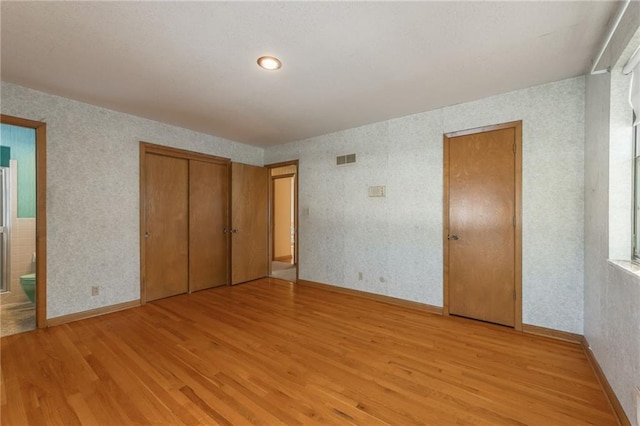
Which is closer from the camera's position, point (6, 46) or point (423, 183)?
point (6, 46)

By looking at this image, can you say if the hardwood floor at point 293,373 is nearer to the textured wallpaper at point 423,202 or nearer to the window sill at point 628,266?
the textured wallpaper at point 423,202

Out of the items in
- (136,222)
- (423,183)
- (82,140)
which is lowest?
(136,222)

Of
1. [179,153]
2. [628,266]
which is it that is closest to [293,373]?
[628,266]

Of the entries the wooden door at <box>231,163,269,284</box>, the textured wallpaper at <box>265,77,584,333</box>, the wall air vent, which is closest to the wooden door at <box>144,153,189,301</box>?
the wooden door at <box>231,163,269,284</box>

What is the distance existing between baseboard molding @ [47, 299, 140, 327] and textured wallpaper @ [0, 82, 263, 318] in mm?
50

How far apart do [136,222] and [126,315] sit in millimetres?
1148

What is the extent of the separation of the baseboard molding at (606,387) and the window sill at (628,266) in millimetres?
787

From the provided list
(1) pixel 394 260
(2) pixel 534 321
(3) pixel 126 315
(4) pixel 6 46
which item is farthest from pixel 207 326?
(2) pixel 534 321

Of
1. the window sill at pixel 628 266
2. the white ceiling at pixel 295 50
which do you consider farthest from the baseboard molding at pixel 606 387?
the white ceiling at pixel 295 50

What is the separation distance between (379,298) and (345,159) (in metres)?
2.07

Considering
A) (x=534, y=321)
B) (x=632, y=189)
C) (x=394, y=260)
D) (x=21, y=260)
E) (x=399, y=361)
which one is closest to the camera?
(x=632, y=189)

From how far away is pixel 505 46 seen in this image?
2.03 m

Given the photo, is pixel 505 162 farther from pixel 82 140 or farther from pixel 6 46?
pixel 82 140

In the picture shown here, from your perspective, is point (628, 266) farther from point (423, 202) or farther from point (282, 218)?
point (282, 218)
